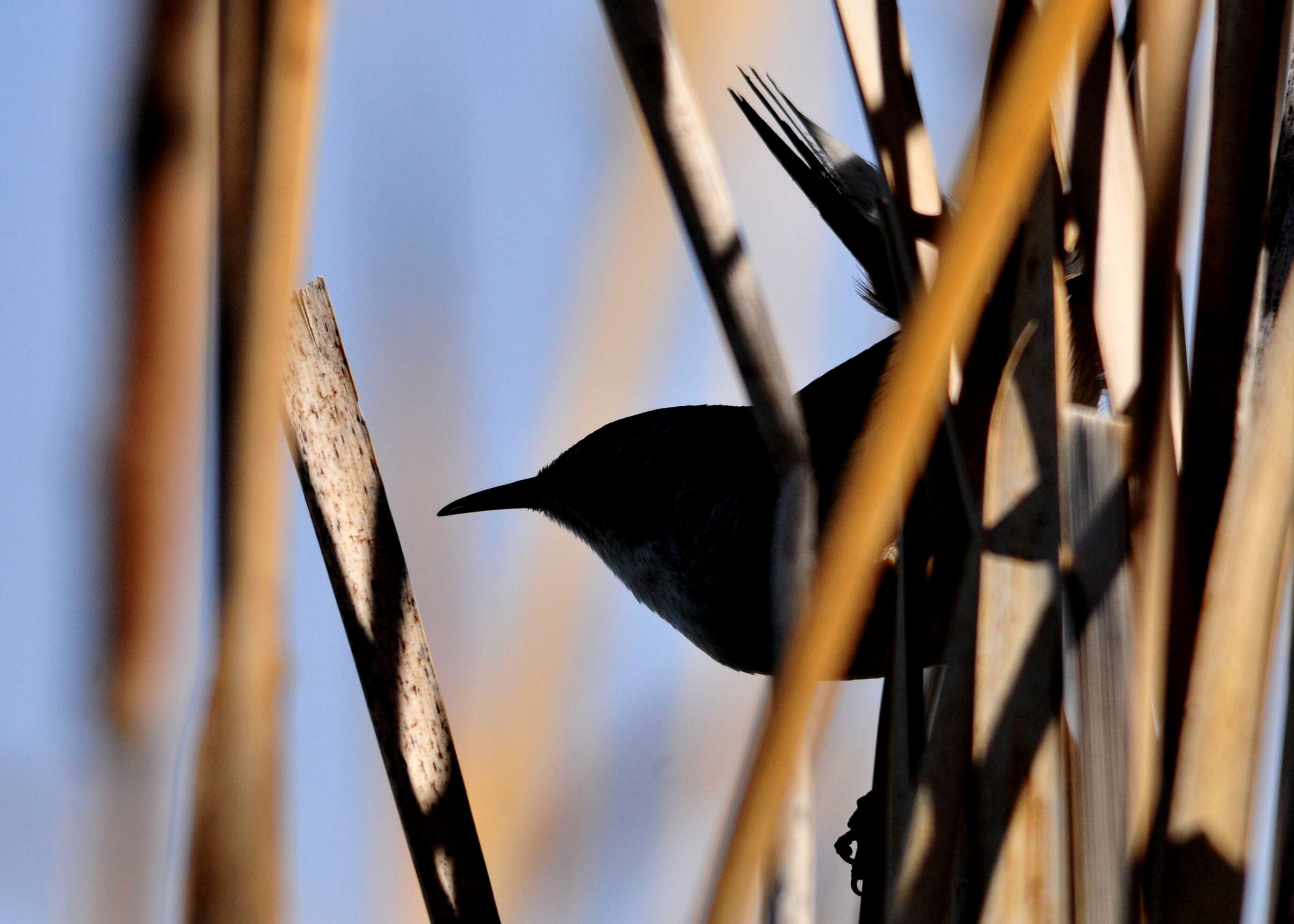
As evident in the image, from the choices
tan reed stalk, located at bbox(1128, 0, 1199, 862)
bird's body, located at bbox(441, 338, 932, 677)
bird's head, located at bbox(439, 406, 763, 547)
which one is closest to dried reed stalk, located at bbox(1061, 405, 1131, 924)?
tan reed stalk, located at bbox(1128, 0, 1199, 862)

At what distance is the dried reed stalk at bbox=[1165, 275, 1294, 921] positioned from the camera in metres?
0.42

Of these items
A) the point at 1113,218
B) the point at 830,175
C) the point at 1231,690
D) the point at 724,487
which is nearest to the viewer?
the point at 1231,690

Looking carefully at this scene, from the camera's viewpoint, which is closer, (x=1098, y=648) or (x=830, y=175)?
(x=1098, y=648)

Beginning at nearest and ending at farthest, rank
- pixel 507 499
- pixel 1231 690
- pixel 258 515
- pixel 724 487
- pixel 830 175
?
pixel 258 515 → pixel 1231 690 → pixel 830 175 → pixel 724 487 → pixel 507 499

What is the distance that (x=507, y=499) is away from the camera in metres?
1.46

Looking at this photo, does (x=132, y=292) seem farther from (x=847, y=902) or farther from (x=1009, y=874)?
(x=847, y=902)

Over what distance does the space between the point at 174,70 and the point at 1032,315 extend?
1.13ft

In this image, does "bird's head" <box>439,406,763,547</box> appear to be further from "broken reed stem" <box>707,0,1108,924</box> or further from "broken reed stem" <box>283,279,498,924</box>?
"broken reed stem" <box>707,0,1108,924</box>

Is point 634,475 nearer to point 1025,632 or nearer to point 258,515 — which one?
point 1025,632

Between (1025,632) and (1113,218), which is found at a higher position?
(1113,218)

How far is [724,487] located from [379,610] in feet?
2.12

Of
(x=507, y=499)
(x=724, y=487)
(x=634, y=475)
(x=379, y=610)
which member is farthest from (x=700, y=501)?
(x=379, y=610)

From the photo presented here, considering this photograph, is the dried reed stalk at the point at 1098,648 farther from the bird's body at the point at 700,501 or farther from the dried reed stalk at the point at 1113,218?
→ the bird's body at the point at 700,501

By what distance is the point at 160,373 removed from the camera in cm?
30
